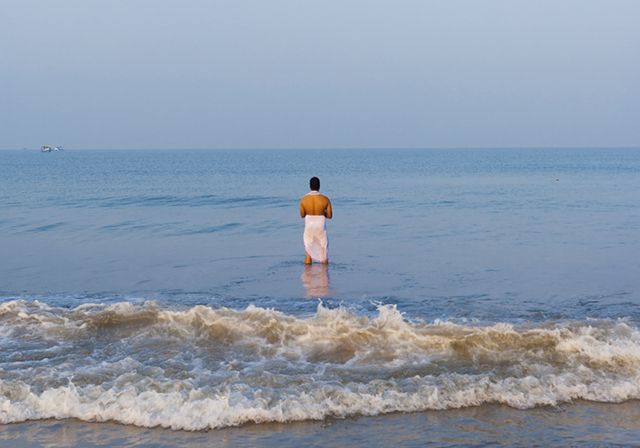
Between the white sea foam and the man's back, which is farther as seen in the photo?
the man's back

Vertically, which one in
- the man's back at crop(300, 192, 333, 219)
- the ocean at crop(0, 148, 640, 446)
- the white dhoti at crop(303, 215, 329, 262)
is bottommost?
the ocean at crop(0, 148, 640, 446)

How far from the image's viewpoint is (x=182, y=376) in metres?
6.05

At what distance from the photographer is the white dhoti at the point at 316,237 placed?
1143cm

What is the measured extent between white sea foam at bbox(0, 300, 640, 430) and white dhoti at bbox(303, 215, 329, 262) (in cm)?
342

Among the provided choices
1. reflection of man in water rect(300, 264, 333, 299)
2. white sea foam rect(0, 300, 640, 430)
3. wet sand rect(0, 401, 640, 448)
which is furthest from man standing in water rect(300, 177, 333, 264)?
wet sand rect(0, 401, 640, 448)

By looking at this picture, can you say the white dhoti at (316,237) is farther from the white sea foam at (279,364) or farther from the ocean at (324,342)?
the white sea foam at (279,364)

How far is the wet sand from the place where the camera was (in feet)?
15.0

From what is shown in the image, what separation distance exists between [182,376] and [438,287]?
5432mm

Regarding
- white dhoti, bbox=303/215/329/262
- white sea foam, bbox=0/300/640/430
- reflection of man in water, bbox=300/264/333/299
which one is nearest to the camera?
white sea foam, bbox=0/300/640/430

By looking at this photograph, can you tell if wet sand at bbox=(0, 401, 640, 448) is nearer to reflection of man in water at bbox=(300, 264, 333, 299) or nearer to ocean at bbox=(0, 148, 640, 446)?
ocean at bbox=(0, 148, 640, 446)

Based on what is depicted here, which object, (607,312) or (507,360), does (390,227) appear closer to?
(607,312)

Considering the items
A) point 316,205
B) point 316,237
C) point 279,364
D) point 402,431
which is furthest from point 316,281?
point 402,431

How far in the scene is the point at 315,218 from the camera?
449 inches

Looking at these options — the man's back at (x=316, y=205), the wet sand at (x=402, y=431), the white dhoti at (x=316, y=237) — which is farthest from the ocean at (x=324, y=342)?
the man's back at (x=316, y=205)
